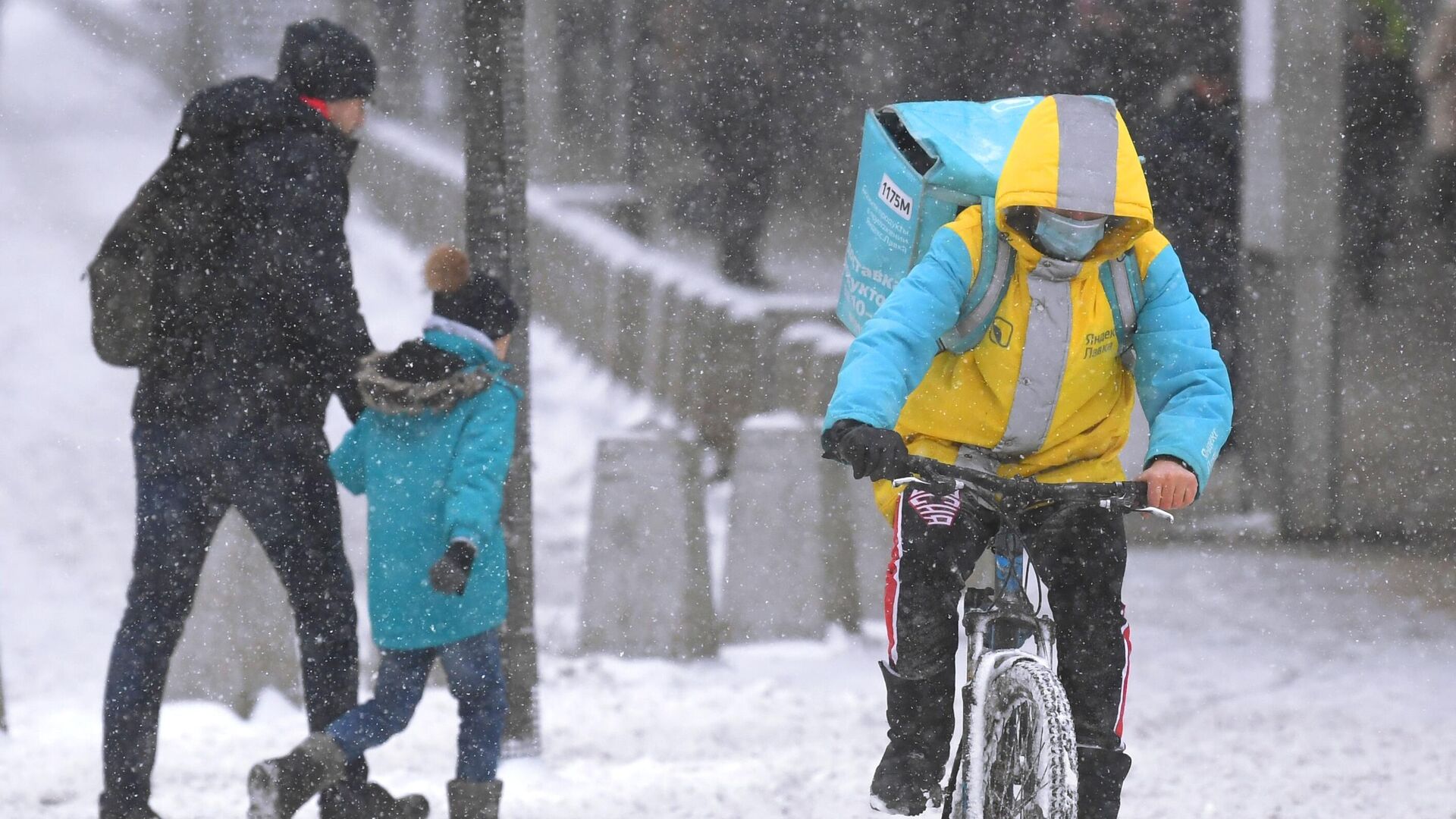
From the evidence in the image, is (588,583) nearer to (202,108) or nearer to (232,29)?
(202,108)

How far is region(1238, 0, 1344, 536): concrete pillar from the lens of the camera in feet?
32.3

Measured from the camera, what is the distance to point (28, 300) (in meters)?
14.9

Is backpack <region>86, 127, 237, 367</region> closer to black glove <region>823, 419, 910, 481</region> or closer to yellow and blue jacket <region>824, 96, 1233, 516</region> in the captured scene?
yellow and blue jacket <region>824, 96, 1233, 516</region>

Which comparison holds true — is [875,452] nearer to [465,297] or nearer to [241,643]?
[465,297]

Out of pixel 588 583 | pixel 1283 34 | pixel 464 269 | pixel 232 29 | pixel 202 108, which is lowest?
pixel 588 583

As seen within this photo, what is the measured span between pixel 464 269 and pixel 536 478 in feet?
19.1

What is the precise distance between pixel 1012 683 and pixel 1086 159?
107 cm

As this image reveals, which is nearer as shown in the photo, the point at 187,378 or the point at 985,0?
the point at 187,378

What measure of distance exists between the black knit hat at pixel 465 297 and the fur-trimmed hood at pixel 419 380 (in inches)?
4.9

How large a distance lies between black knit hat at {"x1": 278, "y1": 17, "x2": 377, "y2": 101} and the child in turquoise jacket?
1.70ft

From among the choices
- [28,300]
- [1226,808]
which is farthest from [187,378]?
[28,300]

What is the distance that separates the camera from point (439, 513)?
209 inches

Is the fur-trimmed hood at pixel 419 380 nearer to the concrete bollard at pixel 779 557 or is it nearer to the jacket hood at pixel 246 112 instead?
the jacket hood at pixel 246 112

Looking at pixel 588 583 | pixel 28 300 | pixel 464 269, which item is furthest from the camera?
pixel 28 300
